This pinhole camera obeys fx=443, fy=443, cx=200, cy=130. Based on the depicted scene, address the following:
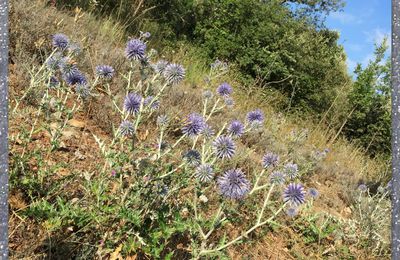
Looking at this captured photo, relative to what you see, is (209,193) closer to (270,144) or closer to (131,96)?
(131,96)

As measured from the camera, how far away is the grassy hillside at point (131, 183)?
6.40 ft

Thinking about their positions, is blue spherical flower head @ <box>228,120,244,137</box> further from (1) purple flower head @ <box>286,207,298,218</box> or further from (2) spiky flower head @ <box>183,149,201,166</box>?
(1) purple flower head @ <box>286,207,298,218</box>

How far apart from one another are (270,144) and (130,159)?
3094 mm

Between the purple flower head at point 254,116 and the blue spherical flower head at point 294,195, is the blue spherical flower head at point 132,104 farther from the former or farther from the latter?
the blue spherical flower head at point 294,195

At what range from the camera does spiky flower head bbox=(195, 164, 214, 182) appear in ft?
6.20

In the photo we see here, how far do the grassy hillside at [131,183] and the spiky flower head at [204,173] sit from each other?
1.7 inches

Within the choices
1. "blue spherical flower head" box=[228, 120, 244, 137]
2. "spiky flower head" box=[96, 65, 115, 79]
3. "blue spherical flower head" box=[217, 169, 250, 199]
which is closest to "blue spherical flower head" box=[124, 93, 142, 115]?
"spiky flower head" box=[96, 65, 115, 79]

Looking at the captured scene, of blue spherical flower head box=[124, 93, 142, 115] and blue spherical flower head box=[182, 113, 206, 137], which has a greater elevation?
blue spherical flower head box=[182, 113, 206, 137]

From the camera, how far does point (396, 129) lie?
0.72 meters

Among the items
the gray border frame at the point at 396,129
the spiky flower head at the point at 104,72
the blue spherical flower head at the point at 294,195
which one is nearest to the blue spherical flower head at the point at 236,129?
the blue spherical flower head at the point at 294,195

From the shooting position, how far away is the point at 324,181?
5145 millimetres

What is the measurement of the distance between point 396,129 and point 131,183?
74.9 inches

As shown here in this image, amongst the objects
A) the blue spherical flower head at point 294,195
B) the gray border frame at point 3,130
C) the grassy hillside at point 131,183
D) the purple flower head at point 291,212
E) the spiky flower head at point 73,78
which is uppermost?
the gray border frame at point 3,130

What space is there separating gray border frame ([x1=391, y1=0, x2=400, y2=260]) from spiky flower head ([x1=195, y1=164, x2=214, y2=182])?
3.86 ft
